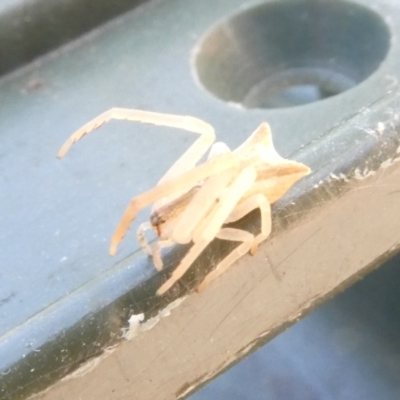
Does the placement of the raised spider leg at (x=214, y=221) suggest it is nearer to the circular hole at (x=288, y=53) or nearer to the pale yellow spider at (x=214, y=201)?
the pale yellow spider at (x=214, y=201)

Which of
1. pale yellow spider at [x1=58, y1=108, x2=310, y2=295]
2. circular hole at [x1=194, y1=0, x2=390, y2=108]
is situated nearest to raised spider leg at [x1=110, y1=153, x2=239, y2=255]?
pale yellow spider at [x1=58, y1=108, x2=310, y2=295]

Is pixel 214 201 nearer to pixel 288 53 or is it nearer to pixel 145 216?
pixel 145 216

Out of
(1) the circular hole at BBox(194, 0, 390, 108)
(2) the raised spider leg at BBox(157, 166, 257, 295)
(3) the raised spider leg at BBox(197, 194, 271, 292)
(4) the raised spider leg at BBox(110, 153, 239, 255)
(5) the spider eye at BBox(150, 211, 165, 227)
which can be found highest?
(4) the raised spider leg at BBox(110, 153, 239, 255)

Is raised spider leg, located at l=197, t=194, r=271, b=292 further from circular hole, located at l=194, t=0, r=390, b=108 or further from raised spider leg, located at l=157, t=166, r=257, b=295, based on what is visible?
circular hole, located at l=194, t=0, r=390, b=108

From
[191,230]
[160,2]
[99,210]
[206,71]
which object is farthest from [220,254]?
[160,2]

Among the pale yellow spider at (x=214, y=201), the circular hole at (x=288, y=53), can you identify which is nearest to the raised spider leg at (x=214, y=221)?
the pale yellow spider at (x=214, y=201)
